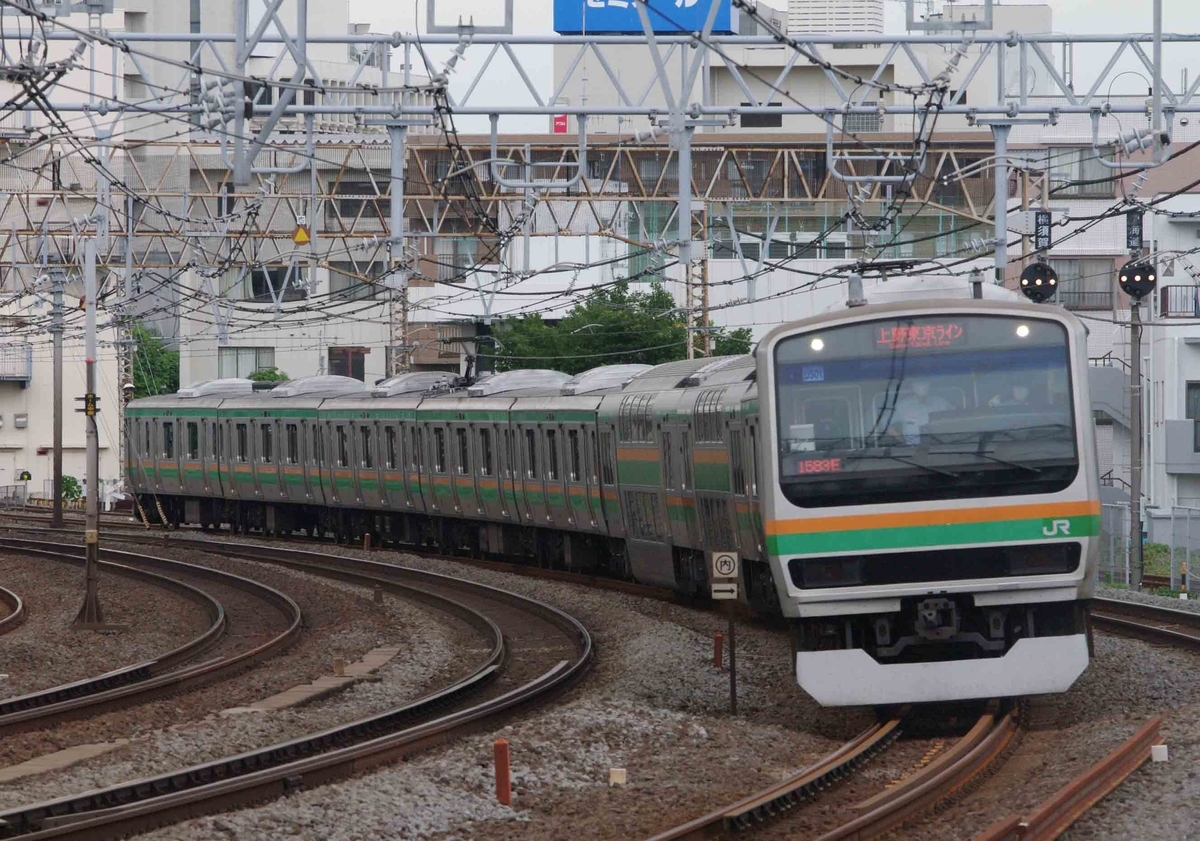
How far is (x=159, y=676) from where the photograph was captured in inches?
612

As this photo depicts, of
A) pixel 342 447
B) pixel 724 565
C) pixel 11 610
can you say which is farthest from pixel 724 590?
pixel 342 447

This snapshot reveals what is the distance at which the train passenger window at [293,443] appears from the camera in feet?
106

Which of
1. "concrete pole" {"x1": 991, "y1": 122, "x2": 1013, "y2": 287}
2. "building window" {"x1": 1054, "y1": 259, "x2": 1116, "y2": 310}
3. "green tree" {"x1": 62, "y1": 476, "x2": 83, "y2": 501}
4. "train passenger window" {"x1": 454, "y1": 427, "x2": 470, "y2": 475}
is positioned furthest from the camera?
"green tree" {"x1": 62, "y1": 476, "x2": 83, "y2": 501}

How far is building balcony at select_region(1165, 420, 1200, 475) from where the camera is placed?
3453 centimetres

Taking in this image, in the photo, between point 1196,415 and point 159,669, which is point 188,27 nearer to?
point 1196,415

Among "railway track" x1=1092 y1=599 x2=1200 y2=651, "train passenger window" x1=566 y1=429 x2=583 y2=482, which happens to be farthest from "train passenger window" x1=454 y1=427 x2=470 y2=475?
"railway track" x1=1092 y1=599 x2=1200 y2=651

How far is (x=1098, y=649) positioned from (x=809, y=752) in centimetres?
453

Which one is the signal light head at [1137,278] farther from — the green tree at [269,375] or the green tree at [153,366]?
the green tree at [153,366]

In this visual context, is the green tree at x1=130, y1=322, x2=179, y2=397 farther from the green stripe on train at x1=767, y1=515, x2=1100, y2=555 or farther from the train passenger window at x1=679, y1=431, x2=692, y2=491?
the green stripe on train at x1=767, y1=515, x2=1100, y2=555

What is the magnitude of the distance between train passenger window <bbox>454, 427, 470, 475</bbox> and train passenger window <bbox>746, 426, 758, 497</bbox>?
1292 cm

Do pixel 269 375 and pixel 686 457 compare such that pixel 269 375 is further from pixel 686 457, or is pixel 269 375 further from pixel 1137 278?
pixel 686 457

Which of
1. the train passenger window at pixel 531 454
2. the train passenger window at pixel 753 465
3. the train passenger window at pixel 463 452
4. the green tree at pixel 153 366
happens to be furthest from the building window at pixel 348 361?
the train passenger window at pixel 753 465

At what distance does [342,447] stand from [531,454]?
279 inches

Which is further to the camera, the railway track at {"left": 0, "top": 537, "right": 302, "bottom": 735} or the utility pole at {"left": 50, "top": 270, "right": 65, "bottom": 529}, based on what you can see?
the utility pole at {"left": 50, "top": 270, "right": 65, "bottom": 529}
